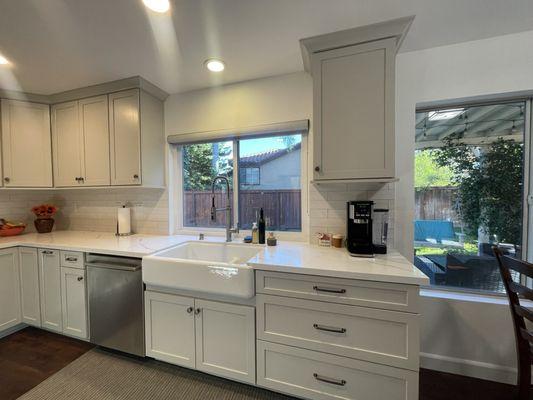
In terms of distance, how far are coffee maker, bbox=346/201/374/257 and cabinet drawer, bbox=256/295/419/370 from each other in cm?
41

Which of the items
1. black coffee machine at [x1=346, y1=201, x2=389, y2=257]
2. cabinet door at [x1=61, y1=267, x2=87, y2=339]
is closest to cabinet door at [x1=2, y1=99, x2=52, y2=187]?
cabinet door at [x1=61, y1=267, x2=87, y2=339]

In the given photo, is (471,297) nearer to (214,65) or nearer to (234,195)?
(234,195)

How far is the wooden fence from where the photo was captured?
2137mm

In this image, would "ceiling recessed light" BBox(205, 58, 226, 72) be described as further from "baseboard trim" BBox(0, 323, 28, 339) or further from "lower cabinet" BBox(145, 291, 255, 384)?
"baseboard trim" BBox(0, 323, 28, 339)

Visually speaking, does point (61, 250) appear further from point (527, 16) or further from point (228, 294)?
point (527, 16)

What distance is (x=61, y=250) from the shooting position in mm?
1976

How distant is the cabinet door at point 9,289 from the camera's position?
2.04 m

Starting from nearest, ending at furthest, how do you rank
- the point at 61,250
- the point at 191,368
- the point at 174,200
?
the point at 191,368
the point at 61,250
the point at 174,200

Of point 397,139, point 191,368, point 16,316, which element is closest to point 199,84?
point 397,139

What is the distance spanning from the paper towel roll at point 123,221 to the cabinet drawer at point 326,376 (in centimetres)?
188

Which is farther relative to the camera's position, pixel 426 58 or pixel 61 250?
pixel 61 250

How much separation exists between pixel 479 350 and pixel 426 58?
2141 millimetres

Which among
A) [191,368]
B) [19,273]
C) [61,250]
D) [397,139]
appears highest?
[397,139]


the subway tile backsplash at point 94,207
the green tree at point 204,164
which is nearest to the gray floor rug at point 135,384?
the subway tile backsplash at point 94,207
